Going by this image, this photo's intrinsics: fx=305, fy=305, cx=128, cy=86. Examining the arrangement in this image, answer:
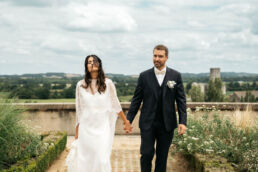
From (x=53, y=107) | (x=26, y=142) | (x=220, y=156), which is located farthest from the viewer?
(x=53, y=107)

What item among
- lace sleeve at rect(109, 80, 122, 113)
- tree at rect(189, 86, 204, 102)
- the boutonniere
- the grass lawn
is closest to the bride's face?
lace sleeve at rect(109, 80, 122, 113)

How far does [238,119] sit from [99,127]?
127 inches

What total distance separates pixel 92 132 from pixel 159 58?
55.2 inches

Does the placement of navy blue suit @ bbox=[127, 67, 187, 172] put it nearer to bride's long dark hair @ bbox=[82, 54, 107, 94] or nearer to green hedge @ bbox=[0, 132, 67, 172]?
bride's long dark hair @ bbox=[82, 54, 107, 94]

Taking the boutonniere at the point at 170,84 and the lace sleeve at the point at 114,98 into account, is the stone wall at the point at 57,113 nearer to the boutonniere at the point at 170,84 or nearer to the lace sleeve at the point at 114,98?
the lace sleeve at the point at 114,98

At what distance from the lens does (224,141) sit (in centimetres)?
575

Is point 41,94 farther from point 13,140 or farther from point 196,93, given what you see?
point 196,93

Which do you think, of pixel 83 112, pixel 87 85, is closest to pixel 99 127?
pixel 83 112

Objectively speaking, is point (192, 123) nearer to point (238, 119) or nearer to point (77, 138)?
point (238, 119)

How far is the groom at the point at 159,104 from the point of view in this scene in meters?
4.14

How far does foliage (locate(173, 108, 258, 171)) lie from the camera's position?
4.86m

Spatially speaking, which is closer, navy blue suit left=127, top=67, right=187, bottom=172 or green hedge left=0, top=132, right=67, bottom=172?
navy blue suit left=127, top=67, right=187, bottom=172

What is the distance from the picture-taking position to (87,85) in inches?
169

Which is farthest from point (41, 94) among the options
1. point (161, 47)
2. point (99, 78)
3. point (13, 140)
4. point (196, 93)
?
point (196, 93)
